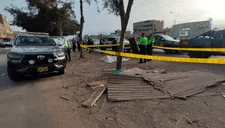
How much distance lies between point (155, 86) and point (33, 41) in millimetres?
5478

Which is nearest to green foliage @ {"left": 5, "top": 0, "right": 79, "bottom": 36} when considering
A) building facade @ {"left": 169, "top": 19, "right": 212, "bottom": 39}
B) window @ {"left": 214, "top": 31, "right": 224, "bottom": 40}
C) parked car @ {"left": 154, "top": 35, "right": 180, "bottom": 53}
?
parked car @ {"left": 154, "top": 35, "right": 180, "bottom": 53}

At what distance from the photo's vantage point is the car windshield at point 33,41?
6.23 m

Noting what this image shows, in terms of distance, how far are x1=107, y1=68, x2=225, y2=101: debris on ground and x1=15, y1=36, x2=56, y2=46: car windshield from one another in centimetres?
386

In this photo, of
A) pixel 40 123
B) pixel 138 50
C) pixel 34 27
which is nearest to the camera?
pixel 40 123

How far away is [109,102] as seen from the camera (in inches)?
139

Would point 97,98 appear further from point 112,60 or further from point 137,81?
point 112,60

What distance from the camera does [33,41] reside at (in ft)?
21.4

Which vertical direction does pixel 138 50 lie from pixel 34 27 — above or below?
below

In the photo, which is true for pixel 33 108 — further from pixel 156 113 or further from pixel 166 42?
pixel 166 42

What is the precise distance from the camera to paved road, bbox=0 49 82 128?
2801mm

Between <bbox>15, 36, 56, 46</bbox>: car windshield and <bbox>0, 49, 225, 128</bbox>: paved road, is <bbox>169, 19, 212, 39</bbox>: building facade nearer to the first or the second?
<bbox>15, 36, 56, 46</bbox>: car windshield

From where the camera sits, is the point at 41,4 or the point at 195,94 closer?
the point at 195,94

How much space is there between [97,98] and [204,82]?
2844 mm

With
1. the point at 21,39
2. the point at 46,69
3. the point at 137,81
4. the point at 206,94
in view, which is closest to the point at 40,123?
the point at 137,81
